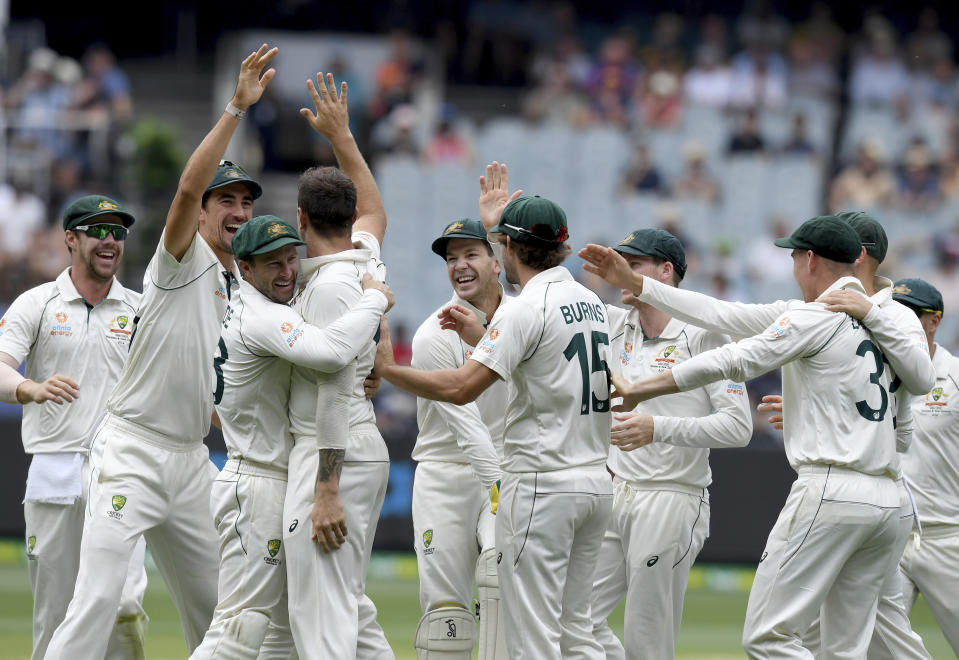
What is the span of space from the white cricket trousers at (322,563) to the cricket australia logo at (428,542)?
1049 millimetres

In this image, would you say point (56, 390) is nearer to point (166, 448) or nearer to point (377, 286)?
point (166, 448)

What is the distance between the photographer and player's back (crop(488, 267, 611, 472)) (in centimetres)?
590

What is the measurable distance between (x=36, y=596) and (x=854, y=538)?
4.43 m

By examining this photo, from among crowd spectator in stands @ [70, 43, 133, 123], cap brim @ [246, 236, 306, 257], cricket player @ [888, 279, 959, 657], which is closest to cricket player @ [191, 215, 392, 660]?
cap brim @ [246, 236, 306, 257]

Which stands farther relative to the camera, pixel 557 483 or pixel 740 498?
pixel 740 498

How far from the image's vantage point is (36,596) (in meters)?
6.97

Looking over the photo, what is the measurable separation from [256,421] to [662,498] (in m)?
2.41

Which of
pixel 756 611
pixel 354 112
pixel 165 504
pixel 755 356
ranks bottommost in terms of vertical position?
pixel 756 611

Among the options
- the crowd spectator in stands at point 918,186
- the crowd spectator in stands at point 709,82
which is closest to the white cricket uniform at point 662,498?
the crowd spectator in stands at point 918,186

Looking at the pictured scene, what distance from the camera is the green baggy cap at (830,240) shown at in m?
6.16

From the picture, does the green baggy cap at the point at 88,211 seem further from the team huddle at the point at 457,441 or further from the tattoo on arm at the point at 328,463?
the tattoo on arm at the point at 328,463

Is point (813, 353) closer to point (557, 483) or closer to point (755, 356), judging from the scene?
point (755, 356)

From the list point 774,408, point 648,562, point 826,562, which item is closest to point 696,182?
point 774,408

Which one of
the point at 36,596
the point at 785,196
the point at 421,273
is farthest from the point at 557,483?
the point at 785,196
